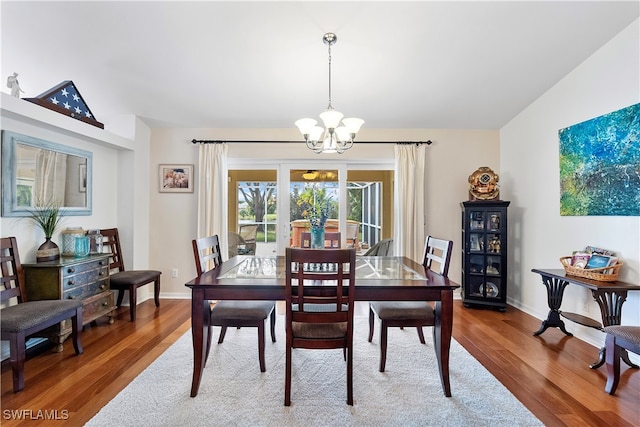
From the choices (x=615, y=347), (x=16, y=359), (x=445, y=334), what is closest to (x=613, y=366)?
(x=615, y=347)

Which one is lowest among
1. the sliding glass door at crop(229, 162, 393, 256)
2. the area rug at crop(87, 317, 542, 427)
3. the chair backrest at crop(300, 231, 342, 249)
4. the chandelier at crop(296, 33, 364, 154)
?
the area rug at crop(87, 317, 542, 427)

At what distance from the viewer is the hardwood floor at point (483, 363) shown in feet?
6.19

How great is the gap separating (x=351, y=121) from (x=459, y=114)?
2188 millimetres

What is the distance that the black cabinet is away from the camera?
379cm

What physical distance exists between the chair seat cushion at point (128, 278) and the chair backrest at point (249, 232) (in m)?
1.28

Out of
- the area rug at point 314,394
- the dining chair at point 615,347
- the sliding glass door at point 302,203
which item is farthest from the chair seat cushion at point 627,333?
the sliding glass door at point 302,203

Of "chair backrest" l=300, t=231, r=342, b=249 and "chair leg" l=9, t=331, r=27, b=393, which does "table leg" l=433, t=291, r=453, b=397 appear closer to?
"chair backrest" l=300, t=231, r=342, b=249

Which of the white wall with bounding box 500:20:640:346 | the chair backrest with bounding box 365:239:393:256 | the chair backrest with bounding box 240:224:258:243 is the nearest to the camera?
the white wall with bounding box 500:20:640:346

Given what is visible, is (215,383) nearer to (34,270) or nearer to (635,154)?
(34,270)

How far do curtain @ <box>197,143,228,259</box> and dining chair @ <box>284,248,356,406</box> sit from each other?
97.8 inches

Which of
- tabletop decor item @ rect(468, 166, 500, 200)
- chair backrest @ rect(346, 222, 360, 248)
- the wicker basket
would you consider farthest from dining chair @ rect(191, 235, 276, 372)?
tabletop decor item @ rect(468, 166, 500, 200)

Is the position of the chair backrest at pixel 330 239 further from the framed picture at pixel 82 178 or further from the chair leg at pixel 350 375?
the framed picture at pixel 82 178

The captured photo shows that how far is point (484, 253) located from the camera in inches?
152

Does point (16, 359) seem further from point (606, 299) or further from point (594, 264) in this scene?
point (594, 264)
